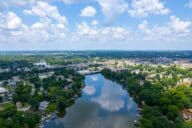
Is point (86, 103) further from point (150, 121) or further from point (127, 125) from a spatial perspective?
point (150, 121)

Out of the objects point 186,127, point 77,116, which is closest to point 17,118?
point 77,116

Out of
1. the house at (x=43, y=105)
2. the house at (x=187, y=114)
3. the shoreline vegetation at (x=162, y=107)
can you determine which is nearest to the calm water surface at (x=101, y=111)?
the shoreline vegetation at (x=162, y=107)

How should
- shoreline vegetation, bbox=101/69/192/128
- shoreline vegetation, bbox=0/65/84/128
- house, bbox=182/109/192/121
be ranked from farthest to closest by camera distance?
1. house, bbox=182/109/192/121
2. shoreline vegetation, bbox=0/65/84/128
3. shoreline vegetation, bbox=101/69/192/128

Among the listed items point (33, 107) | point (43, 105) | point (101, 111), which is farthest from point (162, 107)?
point (33, 107)

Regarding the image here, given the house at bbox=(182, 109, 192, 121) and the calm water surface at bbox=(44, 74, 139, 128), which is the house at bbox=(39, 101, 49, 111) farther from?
the house at bbox=(182, 109, 192, 121)

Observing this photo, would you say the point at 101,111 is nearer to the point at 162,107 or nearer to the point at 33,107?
the point at 162,107

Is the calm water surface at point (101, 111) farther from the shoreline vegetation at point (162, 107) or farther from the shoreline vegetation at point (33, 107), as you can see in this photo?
the shoreline vegetation at point (162, 107)

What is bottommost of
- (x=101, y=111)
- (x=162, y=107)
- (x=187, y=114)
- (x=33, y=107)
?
(x=101, y=111)

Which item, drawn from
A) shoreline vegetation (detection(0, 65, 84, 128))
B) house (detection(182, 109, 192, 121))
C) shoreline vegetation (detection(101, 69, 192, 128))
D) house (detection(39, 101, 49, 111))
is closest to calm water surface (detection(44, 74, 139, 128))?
shoreline vegetation (detection(0, 65, 84, 128))
